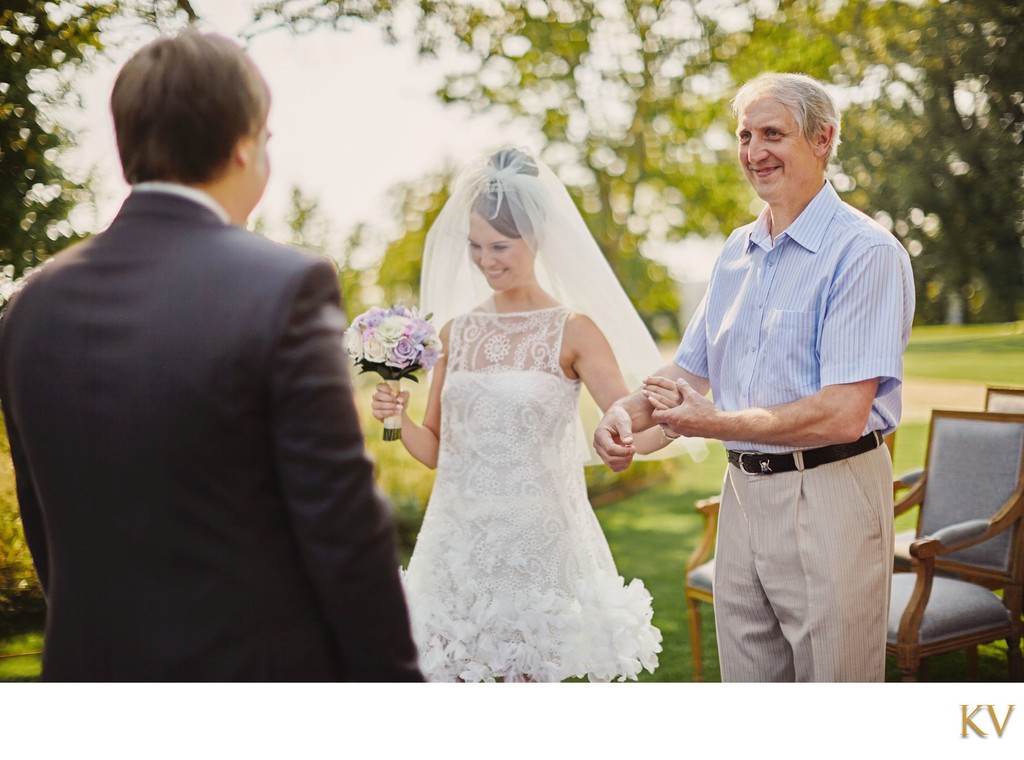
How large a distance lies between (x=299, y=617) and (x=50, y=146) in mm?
3561

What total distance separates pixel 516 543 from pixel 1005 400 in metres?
2.68

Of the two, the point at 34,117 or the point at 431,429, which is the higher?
the point at 34,117

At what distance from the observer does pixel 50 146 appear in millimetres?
4074

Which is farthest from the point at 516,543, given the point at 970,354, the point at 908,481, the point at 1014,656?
the point at 970,354

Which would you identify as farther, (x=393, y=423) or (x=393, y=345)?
(x=393, y=423)

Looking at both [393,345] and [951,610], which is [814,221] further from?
[951,610]

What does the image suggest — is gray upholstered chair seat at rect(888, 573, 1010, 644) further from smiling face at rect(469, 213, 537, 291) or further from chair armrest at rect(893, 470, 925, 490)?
smiling face at rect(469, 213, 537, 291)

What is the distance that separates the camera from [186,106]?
1291 millimetres

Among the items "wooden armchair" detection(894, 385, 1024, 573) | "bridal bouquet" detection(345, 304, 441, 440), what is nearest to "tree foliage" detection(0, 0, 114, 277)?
"bridal bouquet" detection(345, 304, 441, 440)

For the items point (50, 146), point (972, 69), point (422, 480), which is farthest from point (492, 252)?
point (422, 480)

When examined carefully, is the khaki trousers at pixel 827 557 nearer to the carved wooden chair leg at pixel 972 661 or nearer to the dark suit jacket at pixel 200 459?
Result: the dark suit jacket at pixel 200 459
